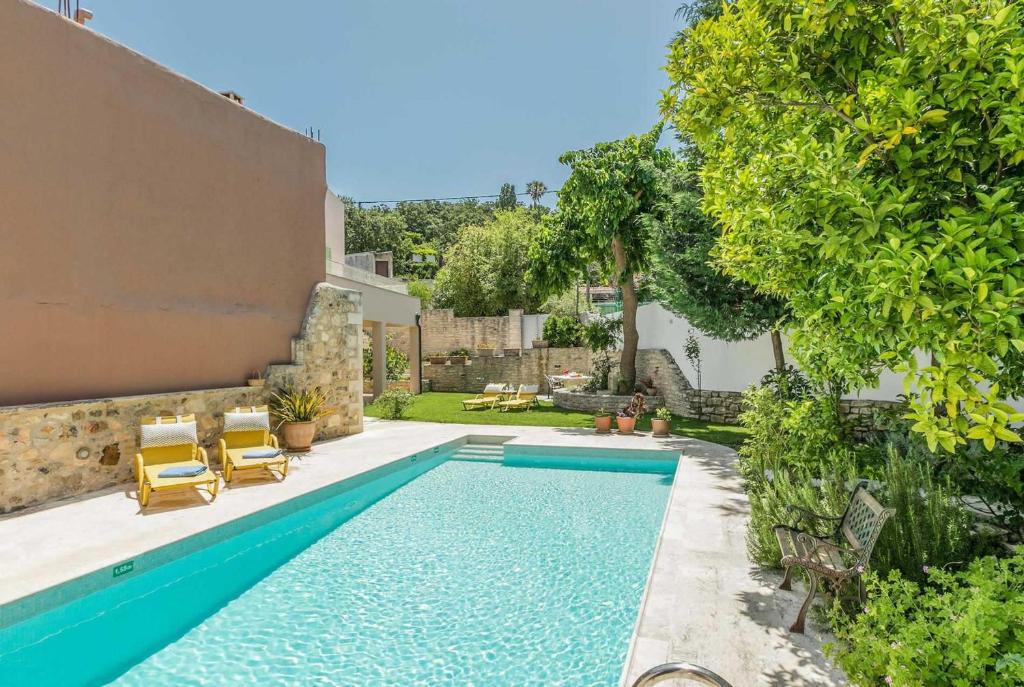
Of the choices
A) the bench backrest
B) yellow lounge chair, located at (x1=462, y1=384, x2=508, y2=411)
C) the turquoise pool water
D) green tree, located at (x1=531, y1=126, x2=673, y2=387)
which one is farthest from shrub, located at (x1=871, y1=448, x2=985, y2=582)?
yellow lounge chair, located at (x1=462, y1=384, x2=508, y2=411)

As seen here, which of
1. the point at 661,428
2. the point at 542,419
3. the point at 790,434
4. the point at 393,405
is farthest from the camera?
the point at 393,405

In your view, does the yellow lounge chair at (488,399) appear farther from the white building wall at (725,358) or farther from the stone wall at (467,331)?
the stone wall at (467,331)

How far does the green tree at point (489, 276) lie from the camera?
32094 millimetres

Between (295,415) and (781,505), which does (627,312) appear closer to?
(295,415)

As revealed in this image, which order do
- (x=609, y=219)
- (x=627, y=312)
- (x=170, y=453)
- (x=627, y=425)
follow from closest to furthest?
(x=170, y=453) < (x=627, y=425) < (x=609, y=219) < (x=627, y=312)

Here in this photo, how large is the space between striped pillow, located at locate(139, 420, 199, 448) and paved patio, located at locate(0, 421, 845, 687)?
756 mm

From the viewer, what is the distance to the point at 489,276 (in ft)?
105

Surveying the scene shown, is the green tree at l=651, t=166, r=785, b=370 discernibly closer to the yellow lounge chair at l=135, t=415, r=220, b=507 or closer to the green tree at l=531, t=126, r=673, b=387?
the green tree at l=531, t=126, r=673, b=387

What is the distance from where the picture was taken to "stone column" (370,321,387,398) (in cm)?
1961

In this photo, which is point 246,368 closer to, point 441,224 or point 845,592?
point 845,592

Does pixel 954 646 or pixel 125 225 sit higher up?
pixel 125 225

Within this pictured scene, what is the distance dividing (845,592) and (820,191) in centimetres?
293

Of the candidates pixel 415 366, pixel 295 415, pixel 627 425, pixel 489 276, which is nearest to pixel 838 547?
pixel 627 425

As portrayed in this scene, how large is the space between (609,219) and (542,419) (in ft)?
20.0
